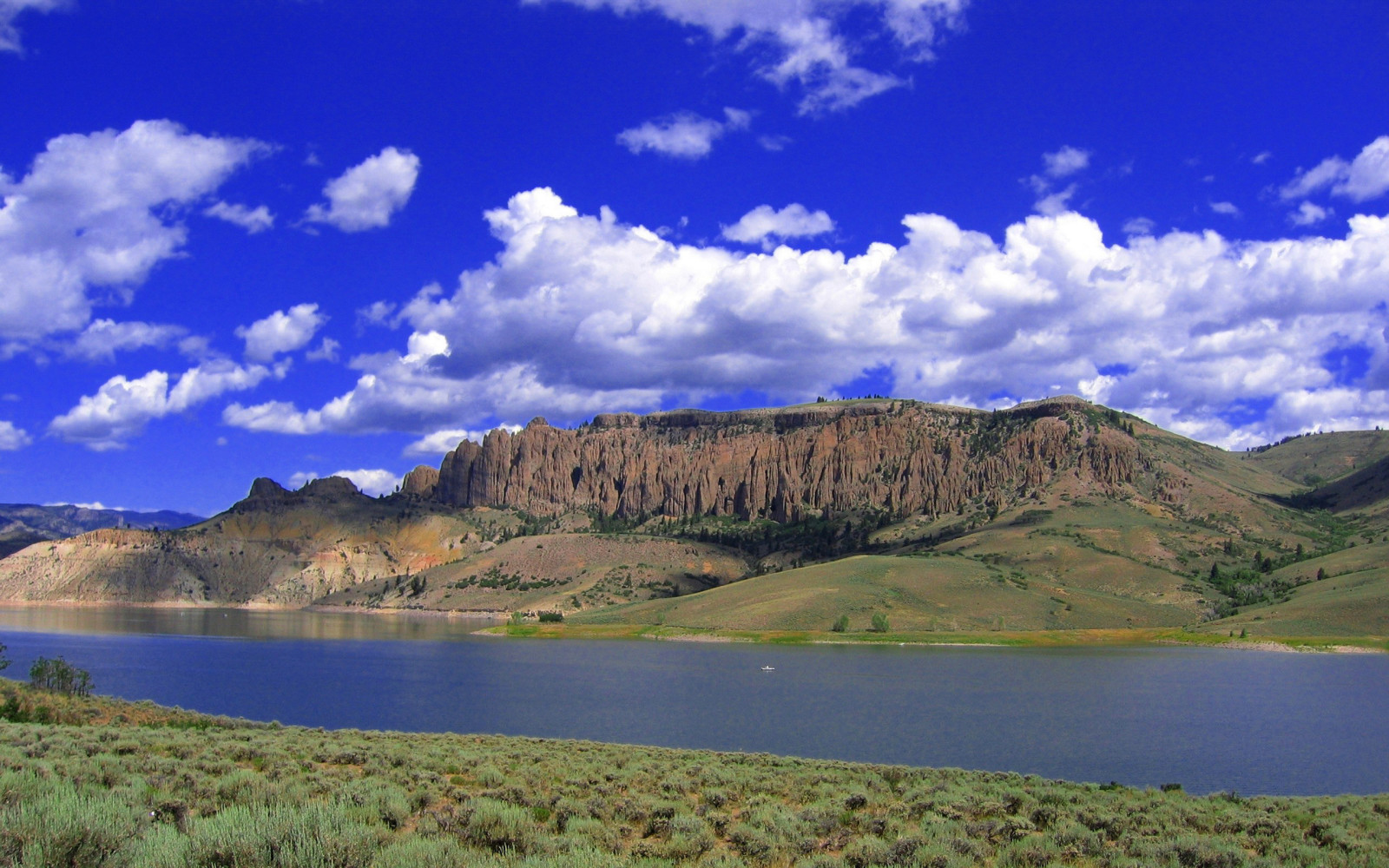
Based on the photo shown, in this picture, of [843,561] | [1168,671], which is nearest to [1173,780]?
[1168,671]

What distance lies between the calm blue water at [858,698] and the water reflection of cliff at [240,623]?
16.6 metres

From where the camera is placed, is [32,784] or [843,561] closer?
[32,784]

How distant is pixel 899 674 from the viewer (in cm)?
7694

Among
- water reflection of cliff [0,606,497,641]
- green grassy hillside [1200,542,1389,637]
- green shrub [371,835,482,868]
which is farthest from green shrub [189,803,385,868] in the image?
green grassy hillside [1200,542,1389,637]

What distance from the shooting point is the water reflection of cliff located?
127 m

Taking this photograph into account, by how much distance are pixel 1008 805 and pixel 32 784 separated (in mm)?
18481

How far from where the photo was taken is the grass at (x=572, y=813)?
11062mm

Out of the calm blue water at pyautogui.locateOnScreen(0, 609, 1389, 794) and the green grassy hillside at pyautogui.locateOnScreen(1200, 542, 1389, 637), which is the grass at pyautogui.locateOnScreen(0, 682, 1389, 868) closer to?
the calm blue water at pyautogui.locateOnScreen(0, 609, 1389, 794)

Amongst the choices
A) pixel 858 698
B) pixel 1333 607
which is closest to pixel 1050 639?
pixel 1333 607

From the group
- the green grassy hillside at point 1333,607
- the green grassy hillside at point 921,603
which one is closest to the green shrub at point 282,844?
the green grassy hillside at point 921,603

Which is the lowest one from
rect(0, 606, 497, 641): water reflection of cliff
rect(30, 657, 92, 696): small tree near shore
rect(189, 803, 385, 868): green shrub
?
rect(0, 606, 497, 641): water reflection of cliff

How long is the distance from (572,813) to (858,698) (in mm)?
44712

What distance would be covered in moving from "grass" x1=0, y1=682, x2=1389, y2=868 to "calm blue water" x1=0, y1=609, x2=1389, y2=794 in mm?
13199

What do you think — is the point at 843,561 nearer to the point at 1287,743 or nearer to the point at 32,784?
the point at 1287,743
